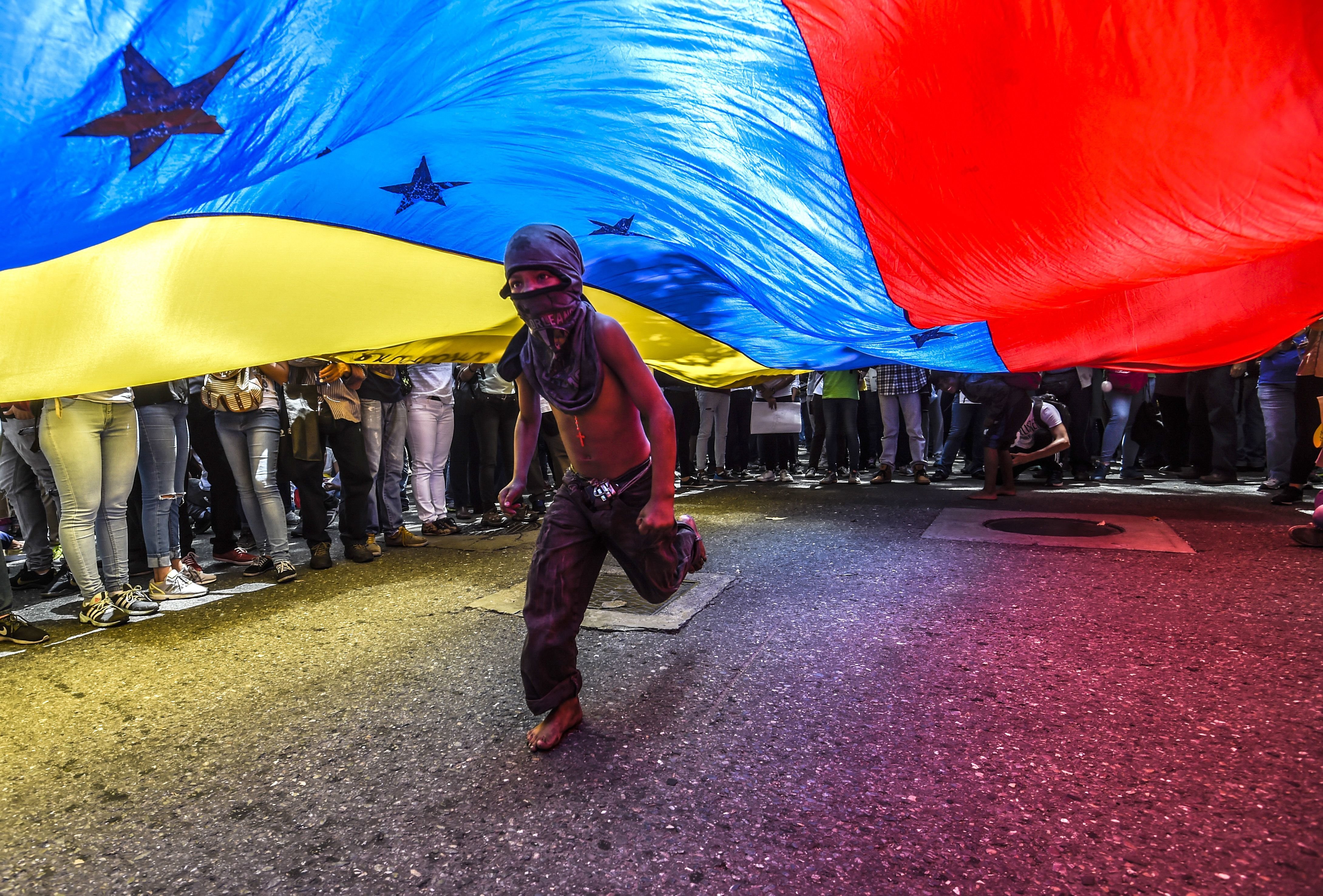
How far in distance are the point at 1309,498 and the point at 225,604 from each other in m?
8.87

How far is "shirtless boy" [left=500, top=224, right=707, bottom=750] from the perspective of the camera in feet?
7.25

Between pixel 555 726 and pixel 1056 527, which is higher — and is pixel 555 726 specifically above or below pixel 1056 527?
below

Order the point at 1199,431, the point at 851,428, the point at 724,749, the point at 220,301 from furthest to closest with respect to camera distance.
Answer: the point at 851,428
the point at 1199,431
the point at 220,301
the point at 724,749

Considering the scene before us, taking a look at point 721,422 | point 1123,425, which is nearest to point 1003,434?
point 1123,425

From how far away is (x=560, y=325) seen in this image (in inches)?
88.6

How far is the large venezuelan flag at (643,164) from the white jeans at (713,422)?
5175mm

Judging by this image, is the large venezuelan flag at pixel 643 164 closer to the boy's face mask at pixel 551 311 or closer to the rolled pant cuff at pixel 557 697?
the boy's face mask at pixel 551 311

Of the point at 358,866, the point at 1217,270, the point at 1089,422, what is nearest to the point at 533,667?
the point at 358,866

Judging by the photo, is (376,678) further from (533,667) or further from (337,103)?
(337,103)

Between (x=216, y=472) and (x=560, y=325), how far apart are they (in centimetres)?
473

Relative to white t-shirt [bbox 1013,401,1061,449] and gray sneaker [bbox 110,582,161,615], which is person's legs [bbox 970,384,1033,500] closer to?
white t-shirt [bbox 1013,401,1061,449]

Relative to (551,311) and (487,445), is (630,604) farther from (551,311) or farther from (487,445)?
(487,445)

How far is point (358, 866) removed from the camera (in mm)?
1669

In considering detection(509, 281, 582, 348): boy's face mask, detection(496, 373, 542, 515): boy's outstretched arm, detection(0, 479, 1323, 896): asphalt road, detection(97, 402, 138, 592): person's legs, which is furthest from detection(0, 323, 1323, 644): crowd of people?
detection(0, 479, 1323, 896): asphalt road
